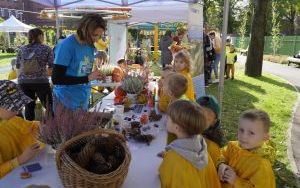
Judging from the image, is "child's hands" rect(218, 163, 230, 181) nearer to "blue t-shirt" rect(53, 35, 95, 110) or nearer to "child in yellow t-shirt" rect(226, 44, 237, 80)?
"blue t-shirt" rect(53, 35, 95, 110)

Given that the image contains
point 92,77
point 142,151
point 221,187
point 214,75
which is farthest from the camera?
A: point 214,75

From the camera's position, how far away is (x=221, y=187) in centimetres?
203

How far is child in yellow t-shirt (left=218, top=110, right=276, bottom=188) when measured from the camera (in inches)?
74.0

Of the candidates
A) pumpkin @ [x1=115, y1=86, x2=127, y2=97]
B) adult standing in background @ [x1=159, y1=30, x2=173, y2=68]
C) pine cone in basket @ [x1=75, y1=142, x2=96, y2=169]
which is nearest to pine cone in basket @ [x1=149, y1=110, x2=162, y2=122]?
pumpkin @ [x1=115, y1=86, x2=127, y2=97]

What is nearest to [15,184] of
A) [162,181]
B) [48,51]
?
[162,181]

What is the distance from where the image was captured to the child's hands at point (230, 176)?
1932 millimetres

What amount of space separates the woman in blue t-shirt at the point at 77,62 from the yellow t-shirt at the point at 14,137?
0.94m

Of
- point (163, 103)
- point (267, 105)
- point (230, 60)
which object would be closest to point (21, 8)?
point (230, 60)

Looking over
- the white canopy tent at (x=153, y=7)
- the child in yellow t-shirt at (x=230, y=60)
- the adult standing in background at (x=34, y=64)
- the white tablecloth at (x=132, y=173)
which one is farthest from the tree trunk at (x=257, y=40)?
the white tablecloth at (x=132, y=173)

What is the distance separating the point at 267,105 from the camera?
8.23m

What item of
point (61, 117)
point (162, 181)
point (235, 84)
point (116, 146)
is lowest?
point (235, 84)

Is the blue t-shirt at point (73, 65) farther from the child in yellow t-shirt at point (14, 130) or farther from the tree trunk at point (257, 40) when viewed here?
the tree trunk at point (257, 40)

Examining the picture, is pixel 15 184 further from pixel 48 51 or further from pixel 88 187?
pixel 48 51

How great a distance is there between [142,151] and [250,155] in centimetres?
74
